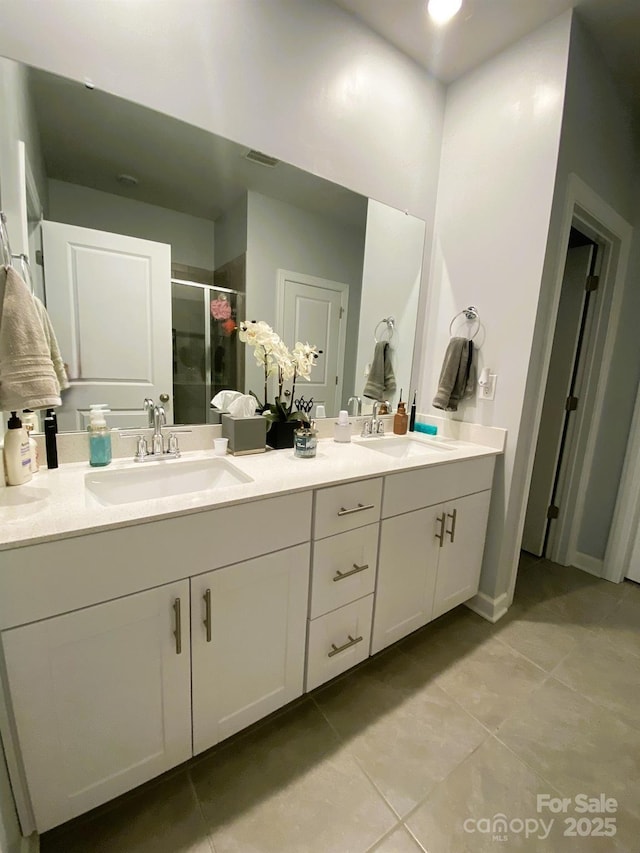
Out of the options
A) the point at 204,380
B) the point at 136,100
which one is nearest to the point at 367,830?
the point at 204,380

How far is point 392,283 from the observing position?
1.94m

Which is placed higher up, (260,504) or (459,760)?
(260,504)

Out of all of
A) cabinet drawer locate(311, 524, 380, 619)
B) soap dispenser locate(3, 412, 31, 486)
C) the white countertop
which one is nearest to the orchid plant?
the white countertop

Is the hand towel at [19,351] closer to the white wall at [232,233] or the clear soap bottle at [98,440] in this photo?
the clear soap bottle at [98,440]

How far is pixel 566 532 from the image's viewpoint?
2346 millimetres

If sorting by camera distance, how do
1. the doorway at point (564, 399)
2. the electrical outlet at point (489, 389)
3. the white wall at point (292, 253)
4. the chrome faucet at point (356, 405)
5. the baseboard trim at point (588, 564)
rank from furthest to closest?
1. the baseboard trim at point (588, 564)
2. the doorway at point (564, 399)
3. the chrome faucet at point (356, 405)
4. the electrical outlet at point (489, 389)
5. the white wall at point (292, 253)

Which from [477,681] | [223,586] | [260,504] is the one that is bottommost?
[477,681]

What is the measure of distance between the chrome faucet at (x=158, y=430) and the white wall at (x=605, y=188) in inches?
67.2

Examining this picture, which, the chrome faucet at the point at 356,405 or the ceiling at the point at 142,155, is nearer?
the ceiling at the point at 142,155

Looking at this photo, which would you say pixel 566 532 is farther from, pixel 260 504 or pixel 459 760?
pixel 260 504

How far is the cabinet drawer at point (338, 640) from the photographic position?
123cm

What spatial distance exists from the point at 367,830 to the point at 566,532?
206cm

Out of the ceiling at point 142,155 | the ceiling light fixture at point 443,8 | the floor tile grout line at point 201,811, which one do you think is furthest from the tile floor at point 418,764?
the ceiling light fixture at point 443,8

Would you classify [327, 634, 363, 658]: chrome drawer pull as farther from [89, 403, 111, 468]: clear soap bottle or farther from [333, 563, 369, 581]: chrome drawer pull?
[89, 403, 111, 468]: clear soap bottle
